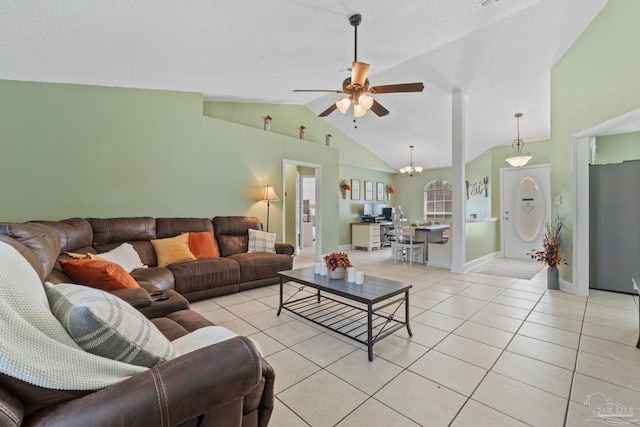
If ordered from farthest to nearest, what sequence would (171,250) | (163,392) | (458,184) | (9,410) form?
(458,184) → (171,250) → (163,392) → (9,410)

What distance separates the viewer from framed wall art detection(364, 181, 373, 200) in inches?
339

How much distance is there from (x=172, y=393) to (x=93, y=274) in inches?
67.8

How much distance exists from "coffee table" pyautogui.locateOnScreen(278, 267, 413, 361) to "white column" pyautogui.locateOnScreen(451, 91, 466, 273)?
247 cm

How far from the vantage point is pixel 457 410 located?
1.57 meters

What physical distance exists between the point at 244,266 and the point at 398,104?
438 centimetres

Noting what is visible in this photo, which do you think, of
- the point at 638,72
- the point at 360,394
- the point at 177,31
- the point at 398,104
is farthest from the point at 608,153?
the point at 177,31

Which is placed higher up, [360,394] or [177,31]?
[177,31]

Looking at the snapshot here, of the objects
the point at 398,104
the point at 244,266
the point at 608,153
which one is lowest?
the point at 244,266

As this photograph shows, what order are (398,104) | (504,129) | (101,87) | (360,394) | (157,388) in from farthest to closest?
(504,129)
(398,104)
(101,87)
(360,394)
(157,388)

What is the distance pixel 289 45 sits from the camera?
3.09 metres

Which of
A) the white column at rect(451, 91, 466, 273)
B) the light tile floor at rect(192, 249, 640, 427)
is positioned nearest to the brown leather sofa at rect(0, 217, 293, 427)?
the light tile floor at rect(192, 249, 640, 427)

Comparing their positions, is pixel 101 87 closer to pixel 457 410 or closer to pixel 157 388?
pixel 157 388

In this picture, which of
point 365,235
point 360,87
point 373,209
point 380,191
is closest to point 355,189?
point 373,209

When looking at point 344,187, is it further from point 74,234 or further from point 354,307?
point 74,234
